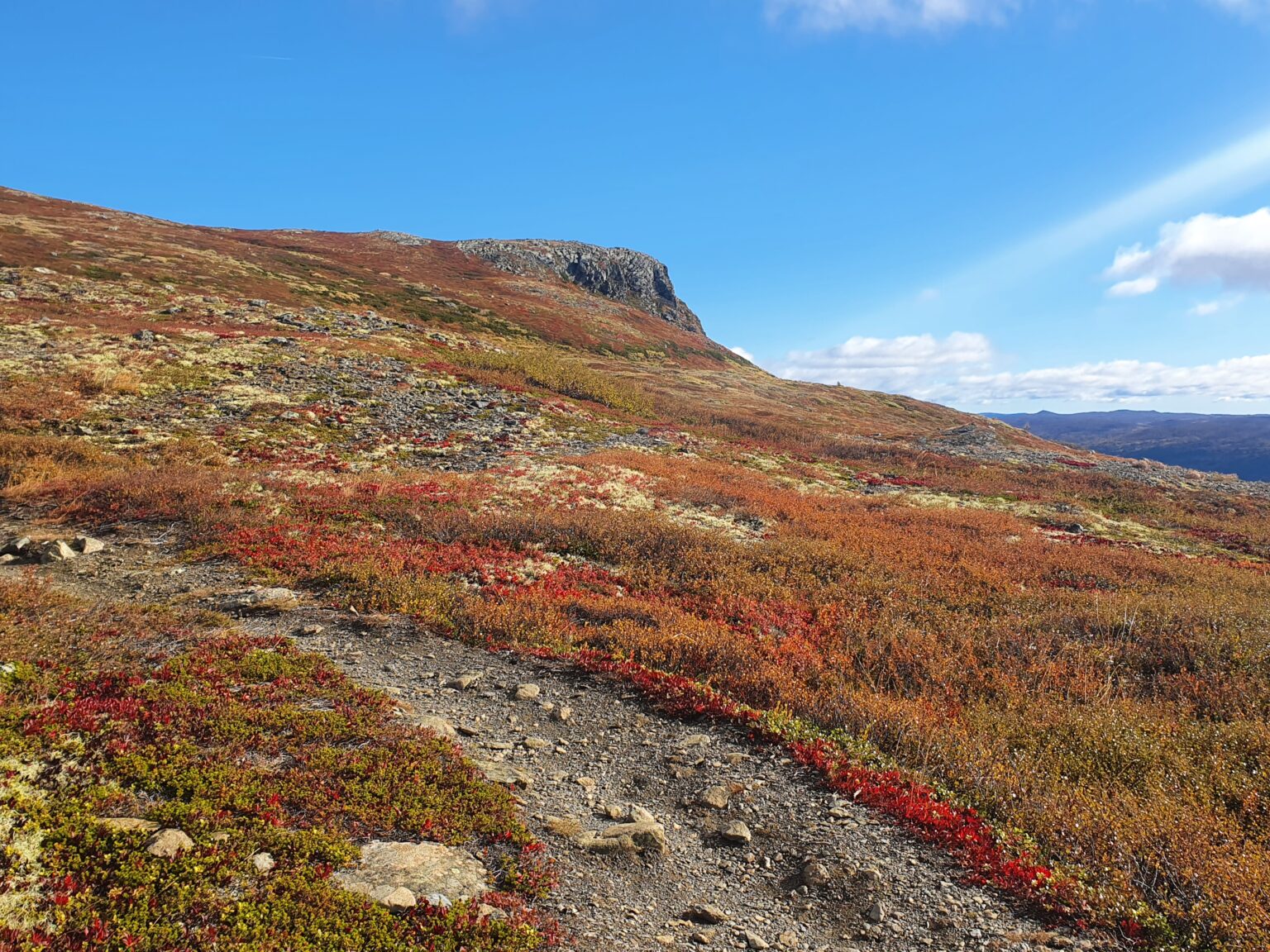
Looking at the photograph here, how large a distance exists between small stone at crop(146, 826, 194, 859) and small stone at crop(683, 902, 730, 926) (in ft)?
14.8

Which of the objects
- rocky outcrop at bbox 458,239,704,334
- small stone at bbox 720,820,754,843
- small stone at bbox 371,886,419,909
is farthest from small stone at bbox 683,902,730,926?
rocky outcrop at bbox 458,239,704,334

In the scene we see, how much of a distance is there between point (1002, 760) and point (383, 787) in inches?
321

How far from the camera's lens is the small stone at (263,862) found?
16.1 ft

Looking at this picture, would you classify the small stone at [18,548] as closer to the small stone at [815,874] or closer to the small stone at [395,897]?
the small stone at [395,897]

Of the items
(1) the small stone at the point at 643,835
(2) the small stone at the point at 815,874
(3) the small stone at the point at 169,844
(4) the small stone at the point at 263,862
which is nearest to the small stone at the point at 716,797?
(1) the small stone at the point at 643,835

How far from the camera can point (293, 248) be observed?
90562mm

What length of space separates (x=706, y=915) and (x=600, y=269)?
449 ft

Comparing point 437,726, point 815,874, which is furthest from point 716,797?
point 437,726

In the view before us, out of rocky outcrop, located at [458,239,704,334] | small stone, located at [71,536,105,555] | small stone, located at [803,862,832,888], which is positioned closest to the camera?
small stone, located at [803,862,832,888]

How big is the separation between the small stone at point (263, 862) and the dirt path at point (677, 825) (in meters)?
2.54

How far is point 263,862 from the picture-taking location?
5000 mm

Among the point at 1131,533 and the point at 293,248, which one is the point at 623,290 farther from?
the point at 1131,533

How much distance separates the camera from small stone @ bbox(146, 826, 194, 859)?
191 inches

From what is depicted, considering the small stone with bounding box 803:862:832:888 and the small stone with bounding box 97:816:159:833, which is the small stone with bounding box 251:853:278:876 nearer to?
the small stone with bounding box 97:816:159:833
